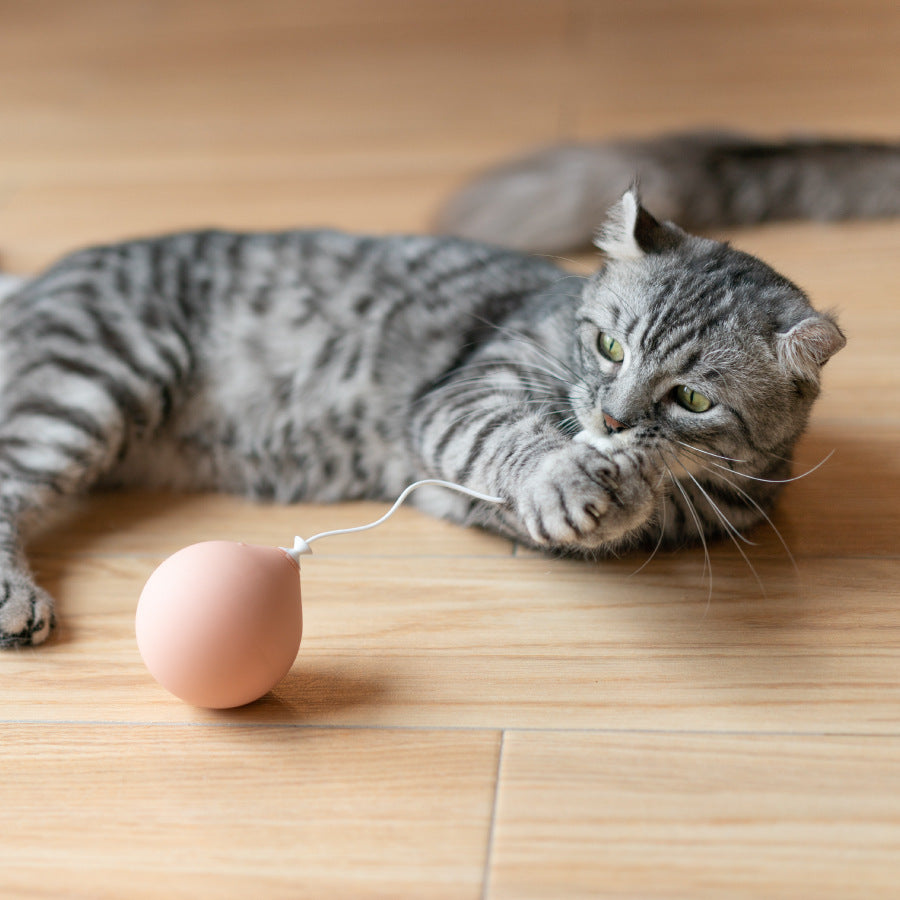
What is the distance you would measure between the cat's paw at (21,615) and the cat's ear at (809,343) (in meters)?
1.10

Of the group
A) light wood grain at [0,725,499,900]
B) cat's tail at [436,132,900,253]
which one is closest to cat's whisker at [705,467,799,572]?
light wood grain at [0,725,499,900]

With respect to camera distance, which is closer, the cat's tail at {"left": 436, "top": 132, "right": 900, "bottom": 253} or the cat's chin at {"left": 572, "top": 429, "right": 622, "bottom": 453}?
the cat's chin at {"left": 572, "top": 429, "right": 622, "bottom": 453}

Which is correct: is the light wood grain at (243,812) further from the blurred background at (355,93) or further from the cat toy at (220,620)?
the blurred background at (355,93)

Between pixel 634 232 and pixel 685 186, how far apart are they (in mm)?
919

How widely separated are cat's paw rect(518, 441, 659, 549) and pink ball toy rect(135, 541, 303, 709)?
32 cm

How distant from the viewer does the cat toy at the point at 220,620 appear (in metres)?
1.11

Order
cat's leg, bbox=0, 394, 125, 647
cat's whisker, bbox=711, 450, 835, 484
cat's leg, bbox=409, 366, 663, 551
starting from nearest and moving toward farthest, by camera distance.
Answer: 1. cat's leg, bbox=409, 366, 663, 551
2. cat's whisker, bbox=711, 450, 835, 484
3. cat's leg, bbox=0, 394, 125, 647

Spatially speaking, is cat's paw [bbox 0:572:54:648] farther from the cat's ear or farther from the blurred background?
the blurred background

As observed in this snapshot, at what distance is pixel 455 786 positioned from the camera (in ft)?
3.67

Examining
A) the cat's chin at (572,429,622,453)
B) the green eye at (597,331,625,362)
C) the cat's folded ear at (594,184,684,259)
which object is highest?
the cat's folded ear at (594,184,684,259)

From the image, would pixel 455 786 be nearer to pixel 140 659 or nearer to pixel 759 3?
pixel 140 659

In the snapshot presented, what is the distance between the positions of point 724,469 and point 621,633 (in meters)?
0.27

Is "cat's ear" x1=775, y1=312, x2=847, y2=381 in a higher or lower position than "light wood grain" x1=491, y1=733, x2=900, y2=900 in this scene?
higher

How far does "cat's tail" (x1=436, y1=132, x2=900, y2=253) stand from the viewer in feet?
7.32
